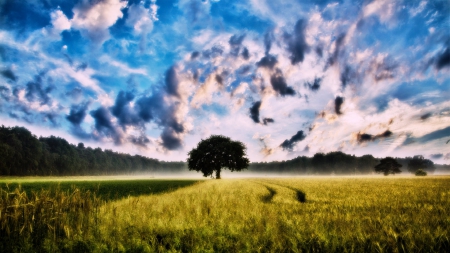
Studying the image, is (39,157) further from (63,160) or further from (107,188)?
(107,188)

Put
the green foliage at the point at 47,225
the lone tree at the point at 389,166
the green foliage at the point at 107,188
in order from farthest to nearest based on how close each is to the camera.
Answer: the lone tree at the point at 389,166 → the green foliage at the point at 107,188 → the green foliage at the point at 47,225

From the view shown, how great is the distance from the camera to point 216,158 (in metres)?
64.8

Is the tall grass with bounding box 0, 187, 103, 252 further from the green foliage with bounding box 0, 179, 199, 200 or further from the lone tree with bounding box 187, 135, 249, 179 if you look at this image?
the lone tree with bounding box 187, 135, 249, 179

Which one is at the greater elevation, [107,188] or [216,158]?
[216,158]

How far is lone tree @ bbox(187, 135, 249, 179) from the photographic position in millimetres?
64562

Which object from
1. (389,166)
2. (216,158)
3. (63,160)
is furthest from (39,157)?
(389,166)

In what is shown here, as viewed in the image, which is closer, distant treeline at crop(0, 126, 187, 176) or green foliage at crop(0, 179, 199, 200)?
green foliage at crop(0, 179, 199, 200)

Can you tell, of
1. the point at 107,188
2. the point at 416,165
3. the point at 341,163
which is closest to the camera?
the point at 107,188

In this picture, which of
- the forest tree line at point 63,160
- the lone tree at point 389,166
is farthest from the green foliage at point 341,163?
the lone tree at point 389,166

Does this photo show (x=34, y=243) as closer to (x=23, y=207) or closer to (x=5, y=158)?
(x=23, y=207)

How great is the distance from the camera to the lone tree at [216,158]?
64562 mm

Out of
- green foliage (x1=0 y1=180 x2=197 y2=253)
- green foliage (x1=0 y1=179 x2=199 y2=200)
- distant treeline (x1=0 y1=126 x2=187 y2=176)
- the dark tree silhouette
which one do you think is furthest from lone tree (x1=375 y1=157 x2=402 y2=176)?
distant treeline (x1=0 y1=126 x2=187 y2=176)

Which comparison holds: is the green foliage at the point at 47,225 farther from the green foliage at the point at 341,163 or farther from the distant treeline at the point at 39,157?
the green foliage at the point at 341,163

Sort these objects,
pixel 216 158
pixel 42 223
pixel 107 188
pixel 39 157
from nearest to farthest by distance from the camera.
A: 1. pixel 42 223
2. pixel 107 188
3. pixel 216 158
4. pixel 39 157
